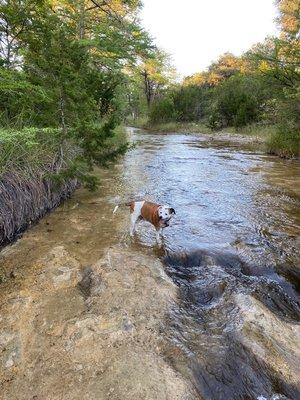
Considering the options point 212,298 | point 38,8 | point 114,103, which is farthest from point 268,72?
point 212,298

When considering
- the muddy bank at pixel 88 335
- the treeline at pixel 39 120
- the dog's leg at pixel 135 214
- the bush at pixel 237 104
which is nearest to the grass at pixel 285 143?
the treeline at pixel 39 120

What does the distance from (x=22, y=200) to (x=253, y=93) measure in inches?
821

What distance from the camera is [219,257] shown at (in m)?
4.48

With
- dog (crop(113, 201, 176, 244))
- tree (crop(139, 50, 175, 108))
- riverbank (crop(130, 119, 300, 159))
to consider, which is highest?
tree (crop(139, 50, 175, 108))

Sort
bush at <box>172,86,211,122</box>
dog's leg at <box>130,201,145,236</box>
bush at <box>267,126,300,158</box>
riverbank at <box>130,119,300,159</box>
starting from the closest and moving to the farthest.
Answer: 1. dog's leg at <box>130,201,145,236</box>
2. bush at <box>267,126,300,158</box>
3. riverbank at <box>130,119,300,159</box>
4. bush at <box>172,86,211,122</box>

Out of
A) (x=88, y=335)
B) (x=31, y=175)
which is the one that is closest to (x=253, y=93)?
(x=31, y=175)

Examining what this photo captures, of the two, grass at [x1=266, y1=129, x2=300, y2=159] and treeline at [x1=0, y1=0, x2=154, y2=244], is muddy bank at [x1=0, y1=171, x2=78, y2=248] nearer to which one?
treeline at [x1=0, y1=0, x2=154, y2=244]

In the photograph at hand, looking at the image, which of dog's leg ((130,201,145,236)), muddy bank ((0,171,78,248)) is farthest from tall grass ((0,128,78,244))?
dog's leg ((130,201,145,236))

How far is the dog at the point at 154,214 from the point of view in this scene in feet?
15.5

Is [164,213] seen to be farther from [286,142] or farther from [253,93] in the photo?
[253,93]

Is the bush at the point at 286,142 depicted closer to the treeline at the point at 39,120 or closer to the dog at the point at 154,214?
the treeline at the point at 39,120

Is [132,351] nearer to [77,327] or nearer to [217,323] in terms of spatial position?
[77,327]

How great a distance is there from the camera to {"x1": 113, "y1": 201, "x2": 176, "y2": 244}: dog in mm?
4715

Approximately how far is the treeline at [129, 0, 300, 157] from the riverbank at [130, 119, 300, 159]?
42 millimetres
